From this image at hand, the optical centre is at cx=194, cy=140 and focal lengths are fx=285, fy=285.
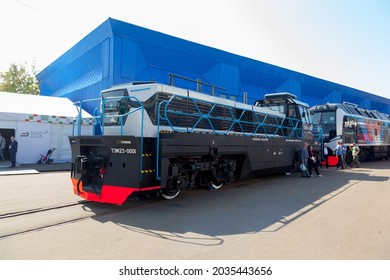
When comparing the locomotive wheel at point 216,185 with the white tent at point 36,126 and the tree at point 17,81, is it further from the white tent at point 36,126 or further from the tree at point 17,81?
the tree at point 17,81

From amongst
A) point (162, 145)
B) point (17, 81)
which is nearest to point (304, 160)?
point (162, 145)

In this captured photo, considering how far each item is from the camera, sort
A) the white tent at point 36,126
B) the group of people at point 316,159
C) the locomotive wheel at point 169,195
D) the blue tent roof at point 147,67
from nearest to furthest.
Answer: the locomotive wheel at point 169,195
the group of people at point 316,159
the white tent at point 36,126
the blue tent roof at point 147,67

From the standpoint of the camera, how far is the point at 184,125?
24.8 ft

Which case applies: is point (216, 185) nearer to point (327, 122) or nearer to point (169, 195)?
point (169, 195)

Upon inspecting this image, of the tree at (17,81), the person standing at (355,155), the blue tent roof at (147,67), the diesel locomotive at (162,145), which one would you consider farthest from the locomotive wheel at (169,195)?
the tree at (17,81)

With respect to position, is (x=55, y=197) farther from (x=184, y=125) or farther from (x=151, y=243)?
(x=151, y=243)

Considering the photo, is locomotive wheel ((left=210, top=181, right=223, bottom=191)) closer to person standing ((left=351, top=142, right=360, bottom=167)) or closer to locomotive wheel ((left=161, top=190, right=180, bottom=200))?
locomotive wheel ((left=161, top=190, right=180, bottom=200))

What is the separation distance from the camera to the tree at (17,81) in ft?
144

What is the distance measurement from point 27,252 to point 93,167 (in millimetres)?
2731

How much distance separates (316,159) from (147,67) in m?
11.9

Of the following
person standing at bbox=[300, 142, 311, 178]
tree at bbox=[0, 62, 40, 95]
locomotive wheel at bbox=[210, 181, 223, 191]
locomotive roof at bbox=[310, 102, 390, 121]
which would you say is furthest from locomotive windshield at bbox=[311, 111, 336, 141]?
tree at bbox=[0, 62, 40, 95]

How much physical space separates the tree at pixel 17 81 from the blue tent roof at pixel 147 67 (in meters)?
16.4

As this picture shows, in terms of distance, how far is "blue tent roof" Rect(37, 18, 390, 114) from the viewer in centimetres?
1794

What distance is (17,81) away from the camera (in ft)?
147
